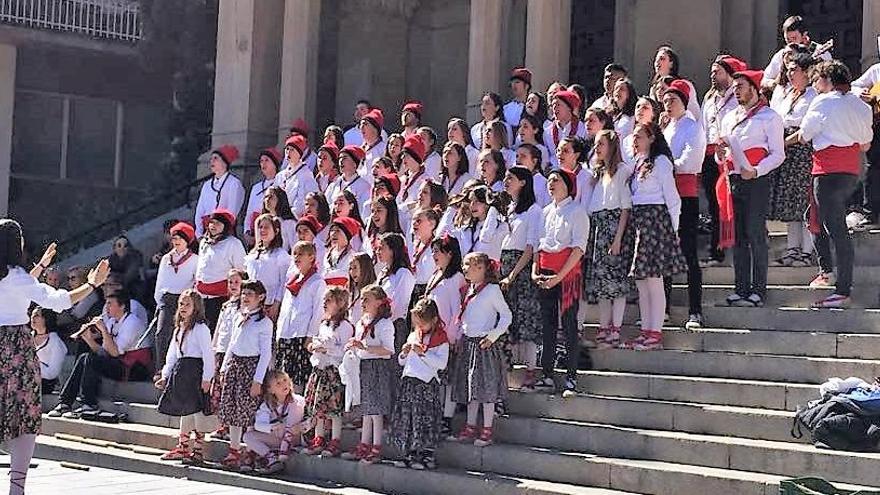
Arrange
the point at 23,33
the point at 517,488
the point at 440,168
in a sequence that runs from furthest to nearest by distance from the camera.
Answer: the point at 23,33
the point at 440,168
the point at 517,488

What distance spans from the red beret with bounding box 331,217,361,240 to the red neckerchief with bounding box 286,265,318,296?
39 cm

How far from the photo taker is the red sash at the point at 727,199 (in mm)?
A: 10453

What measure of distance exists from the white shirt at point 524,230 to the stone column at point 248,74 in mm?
9106

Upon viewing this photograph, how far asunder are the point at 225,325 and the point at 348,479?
1815 millimetres

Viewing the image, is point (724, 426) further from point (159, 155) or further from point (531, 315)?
point (159, 155)

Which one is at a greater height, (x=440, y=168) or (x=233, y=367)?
(x=440, y=168)

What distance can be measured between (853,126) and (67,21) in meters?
17.0

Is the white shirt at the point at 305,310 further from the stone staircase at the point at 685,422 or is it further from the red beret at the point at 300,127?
the red beret at the point at 300,127

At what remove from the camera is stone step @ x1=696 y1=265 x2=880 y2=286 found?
10.6 meters

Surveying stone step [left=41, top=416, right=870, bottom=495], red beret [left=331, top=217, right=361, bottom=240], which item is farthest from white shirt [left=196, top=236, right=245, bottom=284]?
stone step [left=41, top=416, right=870, bottom=495]

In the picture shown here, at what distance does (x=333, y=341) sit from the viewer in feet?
34.4

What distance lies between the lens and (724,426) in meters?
9.31

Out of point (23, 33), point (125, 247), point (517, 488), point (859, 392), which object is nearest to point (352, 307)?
point (517, 488)

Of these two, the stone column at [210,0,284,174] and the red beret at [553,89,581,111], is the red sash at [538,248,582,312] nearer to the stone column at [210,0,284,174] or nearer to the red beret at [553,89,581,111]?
the red beret at [553,89,581,111]
